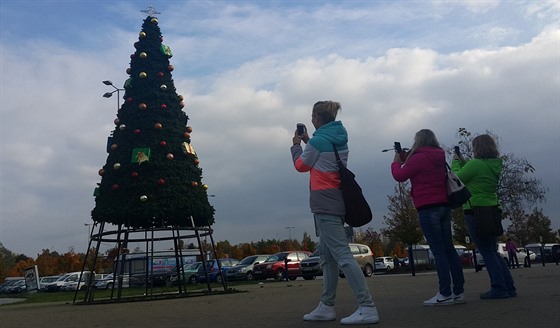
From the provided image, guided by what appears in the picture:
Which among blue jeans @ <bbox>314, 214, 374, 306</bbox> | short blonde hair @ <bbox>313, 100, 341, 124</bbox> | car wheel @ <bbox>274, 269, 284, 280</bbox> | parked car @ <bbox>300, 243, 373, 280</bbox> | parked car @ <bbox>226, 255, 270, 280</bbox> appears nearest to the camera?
blue jeans @ <bbox>314, 214, 374, 306</bbox>

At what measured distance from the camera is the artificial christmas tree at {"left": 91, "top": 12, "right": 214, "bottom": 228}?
12258mm

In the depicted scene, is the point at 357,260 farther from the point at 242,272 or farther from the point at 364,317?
the point at 364,317

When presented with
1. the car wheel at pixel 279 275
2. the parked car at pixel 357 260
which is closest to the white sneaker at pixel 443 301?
the parked car at pixel 357 260

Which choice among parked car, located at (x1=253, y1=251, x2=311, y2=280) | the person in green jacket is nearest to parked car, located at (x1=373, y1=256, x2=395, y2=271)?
parked car, located at (x1=253, y1=251, x2=311, y2=280)

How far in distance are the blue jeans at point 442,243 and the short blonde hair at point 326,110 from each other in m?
1.61

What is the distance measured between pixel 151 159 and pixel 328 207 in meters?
7.92

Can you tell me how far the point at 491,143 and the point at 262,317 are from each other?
361 cm

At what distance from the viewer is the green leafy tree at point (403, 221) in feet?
135

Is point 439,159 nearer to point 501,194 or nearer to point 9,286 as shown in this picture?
point 501,194

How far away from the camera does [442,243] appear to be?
6289 mm

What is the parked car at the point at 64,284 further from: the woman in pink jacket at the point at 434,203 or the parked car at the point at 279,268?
the woman in pink jacket at the point at 434,203

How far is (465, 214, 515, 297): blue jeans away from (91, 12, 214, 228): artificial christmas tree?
23.2 feet

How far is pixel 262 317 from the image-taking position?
20.1 feet

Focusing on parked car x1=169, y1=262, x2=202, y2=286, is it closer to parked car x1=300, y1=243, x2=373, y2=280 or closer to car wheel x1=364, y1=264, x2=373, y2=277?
parked car x1=300, y1=243, x2=373, y2=280
